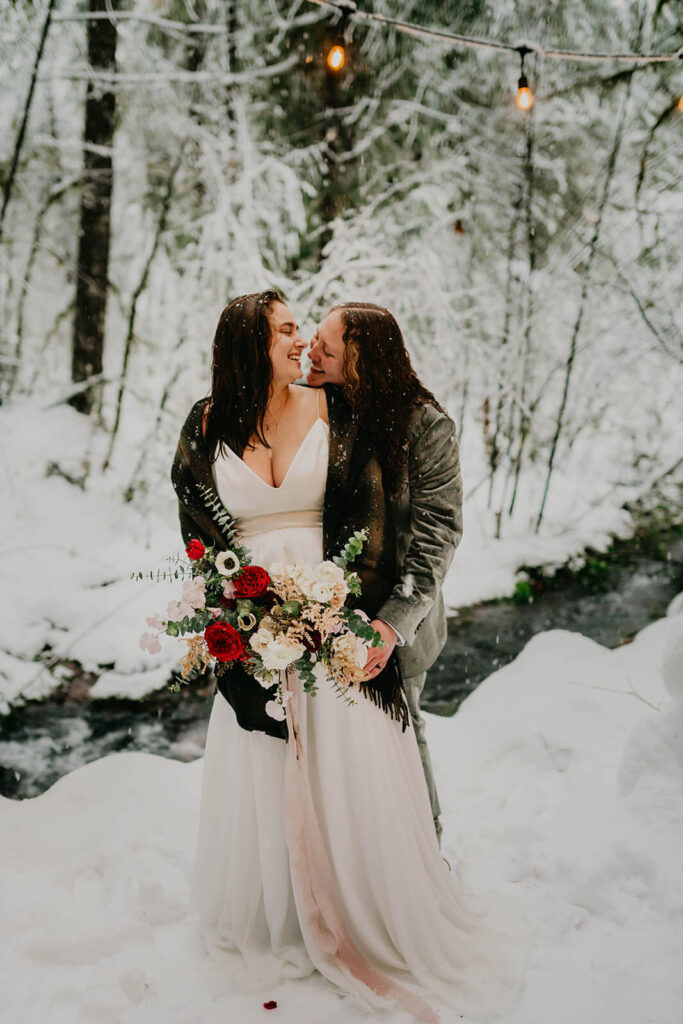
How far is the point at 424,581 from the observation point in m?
1.82

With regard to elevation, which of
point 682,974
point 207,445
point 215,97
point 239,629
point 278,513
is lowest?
point 682,974

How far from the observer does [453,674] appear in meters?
3.61

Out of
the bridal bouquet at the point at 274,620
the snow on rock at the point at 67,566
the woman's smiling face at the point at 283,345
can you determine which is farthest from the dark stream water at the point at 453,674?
the woman's smiling face at the point at 283,345

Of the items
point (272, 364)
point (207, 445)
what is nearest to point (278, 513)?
point (207, 445)

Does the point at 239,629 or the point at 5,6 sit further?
the point at 5,6

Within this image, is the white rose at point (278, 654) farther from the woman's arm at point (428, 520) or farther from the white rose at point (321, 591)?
the woman's arm at point (428, 520)

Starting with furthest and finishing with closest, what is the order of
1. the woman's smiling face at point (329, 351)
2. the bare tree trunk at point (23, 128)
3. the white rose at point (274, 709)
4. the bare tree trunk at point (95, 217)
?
the bare tree trunk at point (95, 217), the bare tree trunk at point (23, 128), the woman's smiling face at point (329, 351), the white rose at point (274, 709)

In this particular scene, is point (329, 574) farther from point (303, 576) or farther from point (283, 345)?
point (283, 345)

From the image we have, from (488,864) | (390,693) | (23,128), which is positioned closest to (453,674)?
(488,864)

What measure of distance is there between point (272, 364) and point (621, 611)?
2830 millimetres

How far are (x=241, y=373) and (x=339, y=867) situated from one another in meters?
1.28

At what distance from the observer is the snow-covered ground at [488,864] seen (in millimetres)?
1766

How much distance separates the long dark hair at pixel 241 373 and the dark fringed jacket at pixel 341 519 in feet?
0.29

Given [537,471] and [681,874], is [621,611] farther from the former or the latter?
[681,874]
